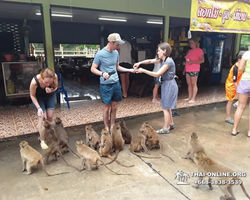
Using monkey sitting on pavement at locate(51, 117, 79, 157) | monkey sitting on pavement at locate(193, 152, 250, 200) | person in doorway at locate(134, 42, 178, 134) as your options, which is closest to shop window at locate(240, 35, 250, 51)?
person in doorway at locate(134, 42, 178, 134)

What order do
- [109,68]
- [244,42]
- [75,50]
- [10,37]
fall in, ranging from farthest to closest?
[75,50], [10,37], [244,42], [109,68]

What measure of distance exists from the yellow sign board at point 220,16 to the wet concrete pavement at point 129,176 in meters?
2.72

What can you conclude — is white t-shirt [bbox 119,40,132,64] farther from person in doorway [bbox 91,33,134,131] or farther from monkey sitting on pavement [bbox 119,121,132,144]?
monkey sitting on pavement [bbox 119,121,132,144]

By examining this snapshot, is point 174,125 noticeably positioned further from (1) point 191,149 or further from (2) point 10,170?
(2) point 10,170

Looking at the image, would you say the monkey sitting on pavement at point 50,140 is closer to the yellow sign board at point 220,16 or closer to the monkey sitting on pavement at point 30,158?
the monkey sitting on pavement at point 30,158

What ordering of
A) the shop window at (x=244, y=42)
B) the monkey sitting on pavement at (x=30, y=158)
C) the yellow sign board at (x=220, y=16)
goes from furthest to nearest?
1. the shop window at (x=244, y=42)
2. the yellow sign board at (x=220, y=16)
3. the monkey sitting on pavement at (x=30, y=158)

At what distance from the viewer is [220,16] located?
18.0ft

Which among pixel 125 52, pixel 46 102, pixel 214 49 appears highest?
pixel 214 49

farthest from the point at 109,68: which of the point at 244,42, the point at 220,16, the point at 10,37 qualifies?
the point at 10,37

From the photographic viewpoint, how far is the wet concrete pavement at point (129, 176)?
2.52 m

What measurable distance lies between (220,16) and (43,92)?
474 cm

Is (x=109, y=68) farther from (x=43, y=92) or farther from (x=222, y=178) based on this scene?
(x=222, y=178)

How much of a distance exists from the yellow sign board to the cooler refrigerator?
3457 millimetres

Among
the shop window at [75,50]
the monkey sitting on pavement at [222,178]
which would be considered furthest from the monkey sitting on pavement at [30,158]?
the shop window at [75,50]
